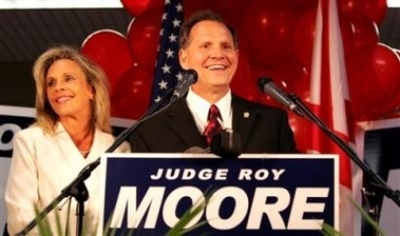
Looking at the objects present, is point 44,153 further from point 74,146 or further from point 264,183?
point 264,183

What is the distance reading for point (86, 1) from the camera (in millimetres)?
5879

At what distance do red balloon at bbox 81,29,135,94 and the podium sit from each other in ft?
6.90

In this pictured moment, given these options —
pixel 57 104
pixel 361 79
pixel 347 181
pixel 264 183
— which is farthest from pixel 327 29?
pixel 264 183

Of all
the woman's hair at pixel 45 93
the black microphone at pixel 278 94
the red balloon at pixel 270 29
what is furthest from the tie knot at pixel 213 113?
the red balloon at pixel 270 29

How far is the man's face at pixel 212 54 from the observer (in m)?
2.06

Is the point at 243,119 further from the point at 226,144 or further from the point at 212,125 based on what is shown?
the point at 226,144

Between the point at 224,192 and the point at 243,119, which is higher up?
the point at 243,119

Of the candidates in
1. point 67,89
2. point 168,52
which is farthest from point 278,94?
point 168,52

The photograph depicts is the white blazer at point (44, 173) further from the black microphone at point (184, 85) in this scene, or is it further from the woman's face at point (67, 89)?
the black microphone at point (184, 85)

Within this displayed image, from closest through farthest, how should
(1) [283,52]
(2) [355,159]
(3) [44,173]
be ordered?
1. (2) [355,159]
2. (3) [44,173]
3. (1) [283,52]

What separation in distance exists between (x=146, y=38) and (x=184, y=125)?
5.14ft

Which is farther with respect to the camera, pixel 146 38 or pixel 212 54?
pixel 146 38

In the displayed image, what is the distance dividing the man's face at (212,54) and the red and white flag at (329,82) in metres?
1.08

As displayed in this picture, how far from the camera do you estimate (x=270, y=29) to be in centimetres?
337
